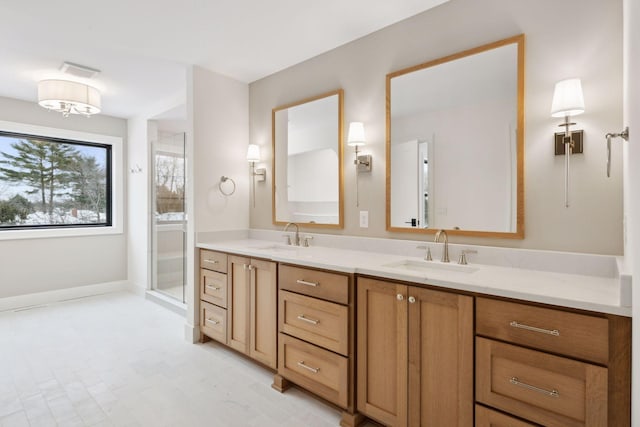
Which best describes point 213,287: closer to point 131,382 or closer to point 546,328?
point 131,382

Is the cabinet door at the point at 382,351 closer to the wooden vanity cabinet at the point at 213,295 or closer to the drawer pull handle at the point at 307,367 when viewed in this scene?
the drawer pull handle at the point at 307,367

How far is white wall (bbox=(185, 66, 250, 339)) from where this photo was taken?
3027 mm

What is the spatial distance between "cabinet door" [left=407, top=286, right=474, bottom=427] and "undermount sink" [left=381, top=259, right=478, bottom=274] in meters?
0.37

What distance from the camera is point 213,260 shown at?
2.86 meters

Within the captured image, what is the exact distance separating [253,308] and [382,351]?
1091 mm

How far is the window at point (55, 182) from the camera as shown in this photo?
13.1 ft

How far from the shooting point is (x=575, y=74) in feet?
5.45

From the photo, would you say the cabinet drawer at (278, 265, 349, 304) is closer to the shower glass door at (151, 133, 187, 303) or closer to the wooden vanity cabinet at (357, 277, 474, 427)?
the wooden vanity cabinet at (357, 277, 474, 427)

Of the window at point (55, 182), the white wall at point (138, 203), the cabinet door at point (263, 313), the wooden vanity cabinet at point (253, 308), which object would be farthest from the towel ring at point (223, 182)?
the window at point (55, 182)

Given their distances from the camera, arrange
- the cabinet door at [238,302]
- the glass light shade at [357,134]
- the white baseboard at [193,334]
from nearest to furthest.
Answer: the glass light shade at [357,134], the cabinet door at [238,302], the white baseboard at [193,334]

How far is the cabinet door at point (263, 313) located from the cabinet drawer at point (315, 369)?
131 mm

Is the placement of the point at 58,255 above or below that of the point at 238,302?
above

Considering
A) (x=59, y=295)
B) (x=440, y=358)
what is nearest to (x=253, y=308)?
(x=440, y=358)

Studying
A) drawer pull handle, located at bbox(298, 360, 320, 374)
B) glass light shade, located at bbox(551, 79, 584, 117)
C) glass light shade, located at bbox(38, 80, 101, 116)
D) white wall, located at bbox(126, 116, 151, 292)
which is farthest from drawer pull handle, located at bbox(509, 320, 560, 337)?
white wall, located at bbox(126, 116, 151, 292)
